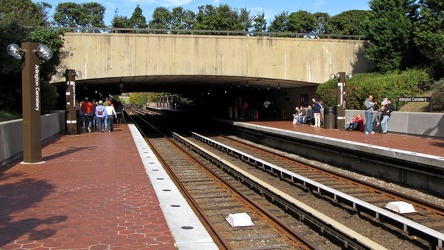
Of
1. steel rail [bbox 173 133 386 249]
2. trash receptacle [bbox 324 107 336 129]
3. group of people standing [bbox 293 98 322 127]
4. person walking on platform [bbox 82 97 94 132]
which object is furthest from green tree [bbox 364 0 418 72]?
steel rail [bbox 173 133 386 249]

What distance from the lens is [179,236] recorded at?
5.41 metres

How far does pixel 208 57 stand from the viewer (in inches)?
1009

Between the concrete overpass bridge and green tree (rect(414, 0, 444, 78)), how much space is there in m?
5.16

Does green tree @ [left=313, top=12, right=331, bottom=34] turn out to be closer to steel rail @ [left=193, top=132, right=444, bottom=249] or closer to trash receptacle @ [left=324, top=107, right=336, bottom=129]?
trash receptacle @ [left=324, top=107, right=336, bottom=129]

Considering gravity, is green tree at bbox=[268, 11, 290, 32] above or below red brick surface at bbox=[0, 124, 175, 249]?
above

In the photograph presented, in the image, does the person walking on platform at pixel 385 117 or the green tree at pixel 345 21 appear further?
the green tree at pixel 345 21

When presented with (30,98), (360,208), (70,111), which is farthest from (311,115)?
(30,98)

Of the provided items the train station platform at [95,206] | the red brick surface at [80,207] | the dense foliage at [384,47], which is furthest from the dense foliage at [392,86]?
the red brick surface at [80,207]

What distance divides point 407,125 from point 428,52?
7481mm

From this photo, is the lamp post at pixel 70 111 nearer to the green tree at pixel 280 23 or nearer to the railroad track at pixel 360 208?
the railroad track at pixel 360 208

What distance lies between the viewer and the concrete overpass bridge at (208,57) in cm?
2420

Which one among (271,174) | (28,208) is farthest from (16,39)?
(28,208)

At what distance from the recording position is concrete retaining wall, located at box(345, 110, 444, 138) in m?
15.3

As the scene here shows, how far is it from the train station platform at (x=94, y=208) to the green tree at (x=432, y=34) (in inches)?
655
